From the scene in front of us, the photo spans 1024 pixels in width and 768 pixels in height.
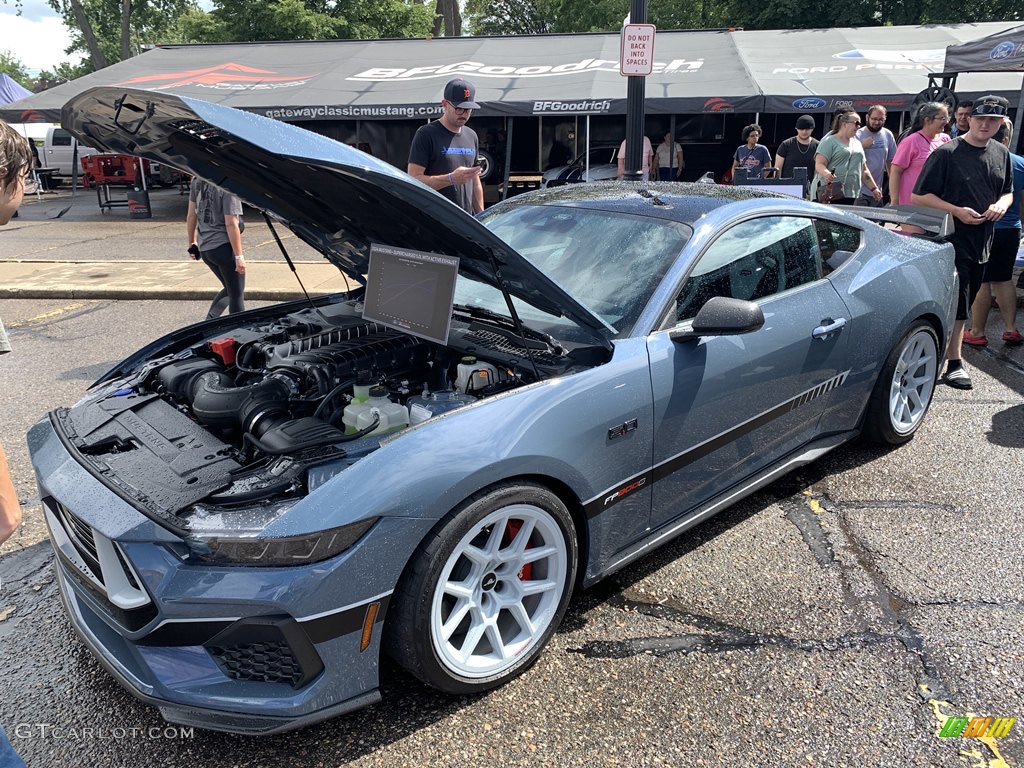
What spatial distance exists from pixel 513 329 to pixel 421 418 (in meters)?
0.61

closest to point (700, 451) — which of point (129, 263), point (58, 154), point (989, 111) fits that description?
point (989, 111)

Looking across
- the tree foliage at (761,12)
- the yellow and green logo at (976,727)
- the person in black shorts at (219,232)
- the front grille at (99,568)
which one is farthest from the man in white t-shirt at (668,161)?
the front grille at (99,568)

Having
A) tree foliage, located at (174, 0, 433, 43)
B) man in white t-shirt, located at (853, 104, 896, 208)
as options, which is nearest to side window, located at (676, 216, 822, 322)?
man in white t-shirt, located at (853, 104, 896, 208)

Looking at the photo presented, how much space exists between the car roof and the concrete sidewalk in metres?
4.53

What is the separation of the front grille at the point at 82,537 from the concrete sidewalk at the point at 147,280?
18.4ft

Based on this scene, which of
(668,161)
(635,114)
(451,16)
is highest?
(451,16)

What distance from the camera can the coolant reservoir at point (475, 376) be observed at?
2.77m

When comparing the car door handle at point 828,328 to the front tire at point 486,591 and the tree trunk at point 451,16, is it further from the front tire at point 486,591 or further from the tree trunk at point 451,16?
the tree trunk at point 451,16

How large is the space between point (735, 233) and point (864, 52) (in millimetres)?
16505

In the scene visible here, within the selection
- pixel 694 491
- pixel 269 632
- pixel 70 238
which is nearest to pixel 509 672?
pixel 269 632

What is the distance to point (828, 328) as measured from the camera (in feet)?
11.3

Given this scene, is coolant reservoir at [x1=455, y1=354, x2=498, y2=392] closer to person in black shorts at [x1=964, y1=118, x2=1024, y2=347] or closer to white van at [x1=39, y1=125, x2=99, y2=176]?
person in black shorts at [x1=964, y1=118, x2=1024, y2=347]

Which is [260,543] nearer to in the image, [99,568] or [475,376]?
[99,568]

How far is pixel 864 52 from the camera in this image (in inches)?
658
